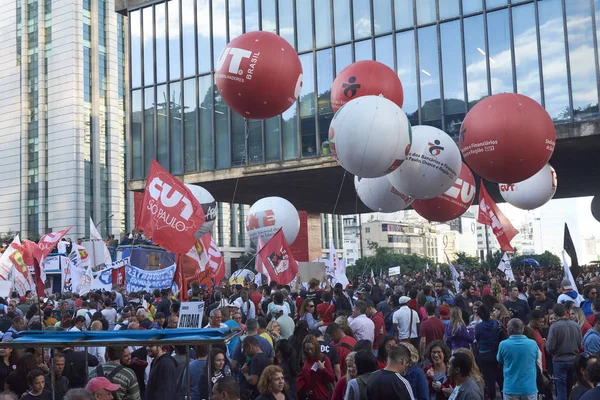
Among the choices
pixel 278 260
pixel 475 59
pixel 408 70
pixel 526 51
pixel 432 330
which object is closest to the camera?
pixel 432 330

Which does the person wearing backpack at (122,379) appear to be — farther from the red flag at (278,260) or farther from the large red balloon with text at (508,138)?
the red flag at (278,260)

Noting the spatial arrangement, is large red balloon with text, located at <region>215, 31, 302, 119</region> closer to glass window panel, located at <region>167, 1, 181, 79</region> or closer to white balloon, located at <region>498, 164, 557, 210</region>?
white balloon, located at <region>498, 164, 557, 210</region>

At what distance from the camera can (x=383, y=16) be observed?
27859 mm

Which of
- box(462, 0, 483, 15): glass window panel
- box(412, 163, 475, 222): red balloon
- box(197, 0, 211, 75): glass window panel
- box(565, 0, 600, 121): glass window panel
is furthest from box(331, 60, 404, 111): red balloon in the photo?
box(197, 0, 211, 75): glass window panel

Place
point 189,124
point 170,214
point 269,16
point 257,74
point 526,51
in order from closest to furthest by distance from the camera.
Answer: point 257,74
point 170,214
point 526,51
point 269,16
point 189,124

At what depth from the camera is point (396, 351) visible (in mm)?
6043

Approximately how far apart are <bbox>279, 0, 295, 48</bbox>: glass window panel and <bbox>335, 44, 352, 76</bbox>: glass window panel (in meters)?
2.25

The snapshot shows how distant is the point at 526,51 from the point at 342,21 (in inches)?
303

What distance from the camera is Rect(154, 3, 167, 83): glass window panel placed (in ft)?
108

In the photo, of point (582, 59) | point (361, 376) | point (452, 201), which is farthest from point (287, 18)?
point (361, 376)

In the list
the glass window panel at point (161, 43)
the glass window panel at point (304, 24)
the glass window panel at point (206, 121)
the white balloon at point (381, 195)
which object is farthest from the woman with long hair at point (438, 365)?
the glass window panel at point (161, 43)

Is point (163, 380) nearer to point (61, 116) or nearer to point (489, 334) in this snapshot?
point (489, 334)

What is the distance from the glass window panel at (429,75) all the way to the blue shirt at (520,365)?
62.7ft

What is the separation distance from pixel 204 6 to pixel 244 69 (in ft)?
74.9
